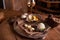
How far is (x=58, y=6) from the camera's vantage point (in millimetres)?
1950

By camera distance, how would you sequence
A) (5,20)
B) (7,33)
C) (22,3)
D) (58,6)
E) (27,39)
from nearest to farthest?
1. (27,39)
2. (7,33)
3. (5,20)
4. (58,6)
5. (22,3)

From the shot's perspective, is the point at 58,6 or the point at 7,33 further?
the point at 58,6

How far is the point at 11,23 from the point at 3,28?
0.33ft

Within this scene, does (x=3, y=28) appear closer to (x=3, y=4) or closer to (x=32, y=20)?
(x=32, y=20)

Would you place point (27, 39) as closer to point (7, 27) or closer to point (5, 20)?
point (7, 27)

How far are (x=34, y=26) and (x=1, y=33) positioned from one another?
1.01 feet

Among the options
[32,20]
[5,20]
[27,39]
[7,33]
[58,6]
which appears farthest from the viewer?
[58,6]

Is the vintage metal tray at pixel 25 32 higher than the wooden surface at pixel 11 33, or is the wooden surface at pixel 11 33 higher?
the vintage metal tray at pixel 25 32

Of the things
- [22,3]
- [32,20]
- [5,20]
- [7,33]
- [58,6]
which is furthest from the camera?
[22,3]

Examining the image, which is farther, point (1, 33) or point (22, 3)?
point (22, 3)

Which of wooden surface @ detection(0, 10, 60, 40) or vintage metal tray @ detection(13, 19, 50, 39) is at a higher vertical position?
vintage metal tray @ detection(13, 19, 50, 39)

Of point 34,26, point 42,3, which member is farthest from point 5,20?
point 42,3

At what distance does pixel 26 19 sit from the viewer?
1297 millimetres

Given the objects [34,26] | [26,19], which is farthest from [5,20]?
[34,26]
